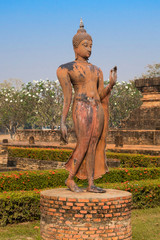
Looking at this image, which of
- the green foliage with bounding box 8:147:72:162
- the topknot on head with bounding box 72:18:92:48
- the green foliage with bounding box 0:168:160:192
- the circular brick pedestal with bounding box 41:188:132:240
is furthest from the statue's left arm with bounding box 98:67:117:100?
the green foliage with bounding box 8:147:72:162

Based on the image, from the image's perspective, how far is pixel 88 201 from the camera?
5.13 m

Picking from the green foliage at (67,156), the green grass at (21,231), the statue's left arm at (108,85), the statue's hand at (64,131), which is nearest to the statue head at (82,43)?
the statue's left arm at (108,85)

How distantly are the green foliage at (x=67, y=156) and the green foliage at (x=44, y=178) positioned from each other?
3.18m

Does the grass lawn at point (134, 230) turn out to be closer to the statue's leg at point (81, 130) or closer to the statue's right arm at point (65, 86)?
the statue's leg at point (81, 130)

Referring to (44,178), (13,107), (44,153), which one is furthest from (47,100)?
(44,178)

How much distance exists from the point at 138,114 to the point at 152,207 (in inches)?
647

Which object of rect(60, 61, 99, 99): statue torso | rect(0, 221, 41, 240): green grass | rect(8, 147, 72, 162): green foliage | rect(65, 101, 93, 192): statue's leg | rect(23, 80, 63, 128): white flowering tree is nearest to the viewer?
rect(65, 101, 93, 192): statue's leg

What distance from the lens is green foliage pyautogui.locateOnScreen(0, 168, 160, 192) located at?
30.0 feet

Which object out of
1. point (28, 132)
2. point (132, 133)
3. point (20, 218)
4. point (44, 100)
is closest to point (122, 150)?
point (132, 133)

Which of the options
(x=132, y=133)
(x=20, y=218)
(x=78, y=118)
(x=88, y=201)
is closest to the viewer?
(x=88, y=201)

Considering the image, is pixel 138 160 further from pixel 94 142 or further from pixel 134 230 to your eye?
pixel 94 142

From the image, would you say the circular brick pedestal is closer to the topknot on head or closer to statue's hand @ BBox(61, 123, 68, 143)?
statue's hand @ BBox(61, 123, 68, 143)

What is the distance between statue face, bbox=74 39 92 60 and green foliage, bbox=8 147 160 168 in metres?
8.63

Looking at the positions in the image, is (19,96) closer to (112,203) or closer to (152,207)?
(152,207)
